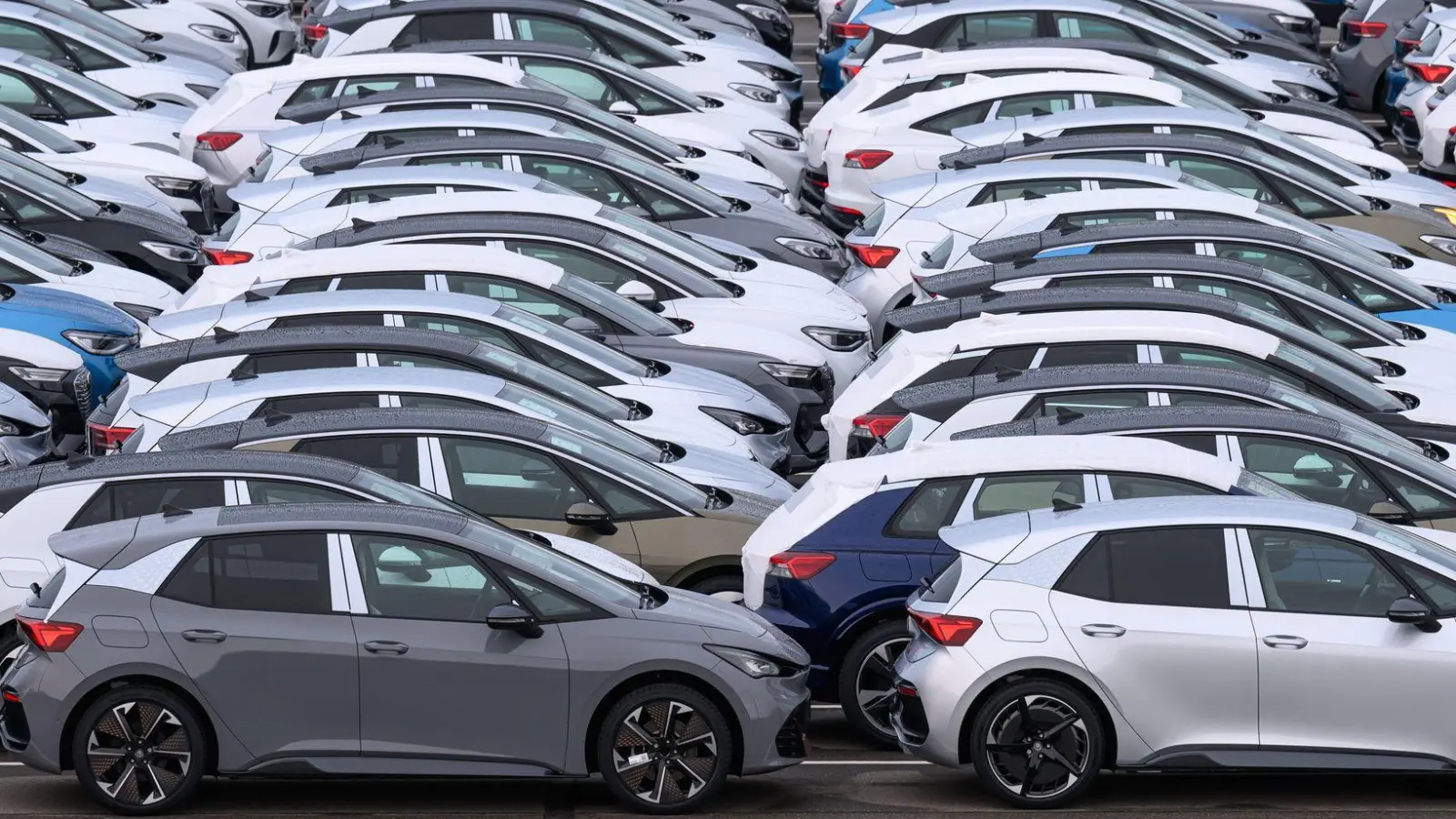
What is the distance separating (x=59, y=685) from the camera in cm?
1042

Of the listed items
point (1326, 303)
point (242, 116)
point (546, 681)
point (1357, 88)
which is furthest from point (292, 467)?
point (1357, 88)

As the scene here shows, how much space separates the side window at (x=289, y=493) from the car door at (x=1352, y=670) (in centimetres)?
432

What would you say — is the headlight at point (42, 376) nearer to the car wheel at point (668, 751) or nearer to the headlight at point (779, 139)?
the car wheel at point (668, 751)

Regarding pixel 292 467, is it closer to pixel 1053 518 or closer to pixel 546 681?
pixel 546 681

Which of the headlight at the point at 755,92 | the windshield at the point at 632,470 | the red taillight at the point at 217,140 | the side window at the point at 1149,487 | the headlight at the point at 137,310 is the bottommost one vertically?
the side window at the point at 1149,487

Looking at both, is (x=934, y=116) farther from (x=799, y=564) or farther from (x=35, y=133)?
(x=799, y=564)

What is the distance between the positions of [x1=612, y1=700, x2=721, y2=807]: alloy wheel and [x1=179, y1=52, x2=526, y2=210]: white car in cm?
1076

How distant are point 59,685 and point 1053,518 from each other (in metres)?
4.40

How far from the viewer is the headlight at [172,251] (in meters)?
18.8

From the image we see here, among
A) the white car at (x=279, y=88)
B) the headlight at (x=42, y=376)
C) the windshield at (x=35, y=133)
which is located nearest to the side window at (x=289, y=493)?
the headlight at (x=42, y=376)

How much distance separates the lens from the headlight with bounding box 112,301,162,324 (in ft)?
56.9

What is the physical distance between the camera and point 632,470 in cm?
1284

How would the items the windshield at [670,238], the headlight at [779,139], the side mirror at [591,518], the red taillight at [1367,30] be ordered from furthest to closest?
the red taillight at [1367,30], the headlight at [779,139], the windshield at [670,238], the side mirror at [591,518]

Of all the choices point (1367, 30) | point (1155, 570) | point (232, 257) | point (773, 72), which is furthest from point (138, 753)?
point (1367, 30)
